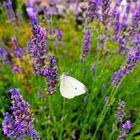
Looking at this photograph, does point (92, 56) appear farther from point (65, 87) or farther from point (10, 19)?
point (65, 87)

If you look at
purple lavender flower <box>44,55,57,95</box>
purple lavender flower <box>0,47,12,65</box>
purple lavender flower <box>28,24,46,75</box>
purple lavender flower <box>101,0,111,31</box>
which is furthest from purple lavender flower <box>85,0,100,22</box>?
purple lavender flower <box>0,47,12,65</box>

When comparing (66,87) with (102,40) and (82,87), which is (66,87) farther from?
(102,40)

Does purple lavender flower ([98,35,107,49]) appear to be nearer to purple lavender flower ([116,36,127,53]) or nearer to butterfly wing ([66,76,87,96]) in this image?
purple lavender flower ([116,36,127,53])

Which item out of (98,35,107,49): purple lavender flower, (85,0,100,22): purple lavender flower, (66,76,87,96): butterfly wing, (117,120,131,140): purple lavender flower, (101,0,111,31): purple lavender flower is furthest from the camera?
(98,35,107,49): purple lavender flower

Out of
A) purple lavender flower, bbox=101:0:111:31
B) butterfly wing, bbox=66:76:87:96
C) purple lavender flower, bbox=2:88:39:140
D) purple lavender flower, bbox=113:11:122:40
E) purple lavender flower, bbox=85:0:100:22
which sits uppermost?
purple lavender flower, bbox=113:11:122:40

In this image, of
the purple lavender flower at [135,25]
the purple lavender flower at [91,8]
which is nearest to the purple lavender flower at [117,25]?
the purple lavender flower at [135,25]

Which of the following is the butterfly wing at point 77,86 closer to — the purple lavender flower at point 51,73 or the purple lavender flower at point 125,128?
the purple lavender flower at point 51,73

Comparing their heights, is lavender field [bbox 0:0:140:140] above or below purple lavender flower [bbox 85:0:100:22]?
below

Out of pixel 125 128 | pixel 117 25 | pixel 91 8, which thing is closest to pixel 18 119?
pixel 125 128
